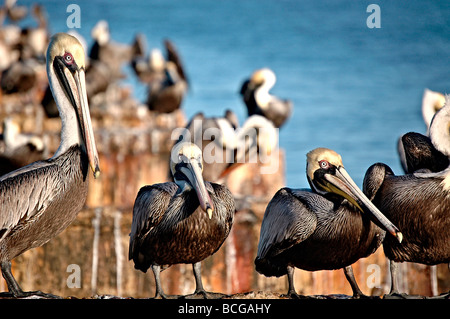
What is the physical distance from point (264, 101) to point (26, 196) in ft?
30.5

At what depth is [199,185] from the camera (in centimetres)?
525

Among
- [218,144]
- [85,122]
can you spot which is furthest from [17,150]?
[85,122]

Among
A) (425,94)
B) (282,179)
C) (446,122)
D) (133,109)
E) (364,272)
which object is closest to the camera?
(446,122)

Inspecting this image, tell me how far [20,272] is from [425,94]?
4.29m

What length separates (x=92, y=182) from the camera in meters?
11.2

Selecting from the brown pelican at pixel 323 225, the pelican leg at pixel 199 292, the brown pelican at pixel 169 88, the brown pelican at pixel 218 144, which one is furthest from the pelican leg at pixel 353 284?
the brown pelican at pixel 169 88

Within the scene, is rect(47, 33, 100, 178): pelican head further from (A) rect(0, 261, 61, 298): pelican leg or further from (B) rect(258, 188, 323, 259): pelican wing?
(B) rect(258, 188, 323, 259): pelican wing

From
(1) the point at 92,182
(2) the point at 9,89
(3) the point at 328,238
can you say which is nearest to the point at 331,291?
(3) the point at 328,238

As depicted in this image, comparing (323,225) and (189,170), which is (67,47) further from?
(323,225)

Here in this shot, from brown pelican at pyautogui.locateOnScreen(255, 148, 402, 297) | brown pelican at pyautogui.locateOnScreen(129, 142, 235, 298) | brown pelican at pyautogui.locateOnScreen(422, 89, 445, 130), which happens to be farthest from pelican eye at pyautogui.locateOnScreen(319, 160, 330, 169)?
brown pelican at pyautogui.locateOnScreen(422, 89, 445, 130)

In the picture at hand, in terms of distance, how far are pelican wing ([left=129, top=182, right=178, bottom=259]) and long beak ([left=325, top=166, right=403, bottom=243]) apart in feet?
3.42

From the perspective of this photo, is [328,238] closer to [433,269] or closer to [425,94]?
[433,269]

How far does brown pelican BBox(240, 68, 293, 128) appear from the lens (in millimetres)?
14438

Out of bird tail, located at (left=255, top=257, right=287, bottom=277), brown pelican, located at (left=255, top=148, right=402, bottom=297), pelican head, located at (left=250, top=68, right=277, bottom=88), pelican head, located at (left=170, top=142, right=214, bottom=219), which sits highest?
pelican head, located at (left=250, top=68, right=277, bottom=88)
